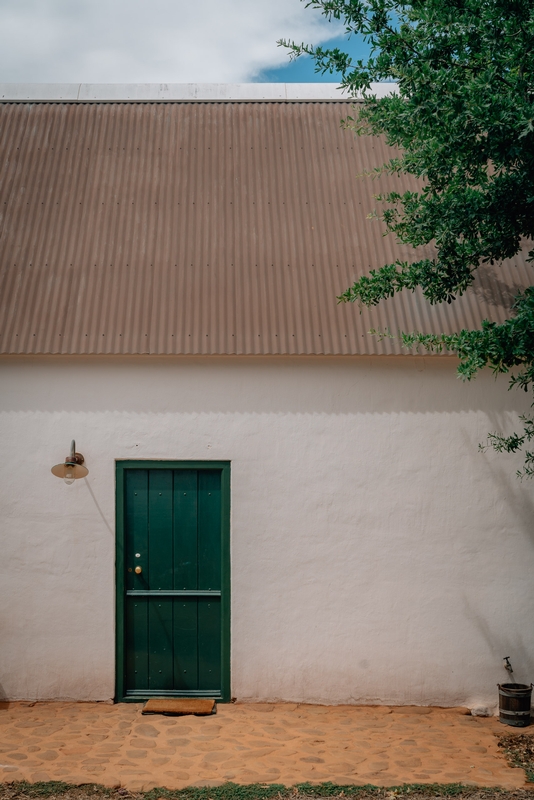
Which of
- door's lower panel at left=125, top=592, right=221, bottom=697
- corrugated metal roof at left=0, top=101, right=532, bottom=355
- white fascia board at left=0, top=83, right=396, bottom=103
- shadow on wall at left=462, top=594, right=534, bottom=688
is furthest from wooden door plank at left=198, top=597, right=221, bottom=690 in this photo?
white fascia board at left=0, top=83, right=396, bottom=103

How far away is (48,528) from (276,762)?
3.33m

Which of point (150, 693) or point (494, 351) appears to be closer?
point (494, 351)

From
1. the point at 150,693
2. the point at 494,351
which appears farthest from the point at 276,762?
the point at 494,351

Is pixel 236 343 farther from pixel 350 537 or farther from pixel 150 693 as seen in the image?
pixel 150 693

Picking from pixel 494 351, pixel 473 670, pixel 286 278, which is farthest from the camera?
pixel 286 278

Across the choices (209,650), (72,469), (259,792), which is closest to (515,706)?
(259,792)

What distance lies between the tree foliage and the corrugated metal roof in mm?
1529

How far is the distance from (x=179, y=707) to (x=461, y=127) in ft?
19.7

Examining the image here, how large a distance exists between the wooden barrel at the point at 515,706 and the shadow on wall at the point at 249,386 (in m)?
2.84

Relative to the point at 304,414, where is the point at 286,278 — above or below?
above

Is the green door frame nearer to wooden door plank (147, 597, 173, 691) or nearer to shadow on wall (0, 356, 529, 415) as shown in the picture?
wooden door plank (147, 597, 173, 691)

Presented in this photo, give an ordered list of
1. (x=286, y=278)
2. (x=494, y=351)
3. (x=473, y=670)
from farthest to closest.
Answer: (x=286, y=278) → (x=473, y=670) → (x=494, y=351)

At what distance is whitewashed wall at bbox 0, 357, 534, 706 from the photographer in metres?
7.87

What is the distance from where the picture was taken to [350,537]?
26.2ft
